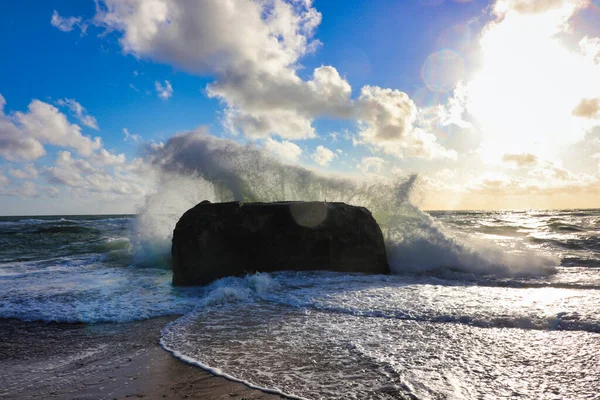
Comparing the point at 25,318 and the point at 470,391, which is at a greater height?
the point at 470,391

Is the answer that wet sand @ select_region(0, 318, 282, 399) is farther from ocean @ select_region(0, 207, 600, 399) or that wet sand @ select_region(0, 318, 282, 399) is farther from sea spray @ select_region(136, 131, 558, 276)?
sea spray @ select_region(136, 131, 558, 276)

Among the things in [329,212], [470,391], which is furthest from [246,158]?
[470,391]

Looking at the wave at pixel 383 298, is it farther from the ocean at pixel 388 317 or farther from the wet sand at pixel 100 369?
the wet sand at pixel 100 369

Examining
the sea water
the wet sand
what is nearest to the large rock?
the sea water

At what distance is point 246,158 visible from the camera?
429 inches

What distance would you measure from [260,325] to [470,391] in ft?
8.31

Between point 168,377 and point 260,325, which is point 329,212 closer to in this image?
point 260,325

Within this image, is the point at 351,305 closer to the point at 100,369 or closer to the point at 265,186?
the point at 100,369

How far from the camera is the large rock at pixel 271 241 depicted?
7816 mm

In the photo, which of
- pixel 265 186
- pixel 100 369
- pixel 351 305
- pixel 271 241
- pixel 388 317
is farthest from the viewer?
pixel 265 186

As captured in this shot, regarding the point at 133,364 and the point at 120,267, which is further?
the point at 120,267

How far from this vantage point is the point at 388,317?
15.6ft

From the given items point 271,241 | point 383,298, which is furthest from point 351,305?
point 271,241

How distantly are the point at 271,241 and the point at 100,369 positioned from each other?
5021 millimetres
